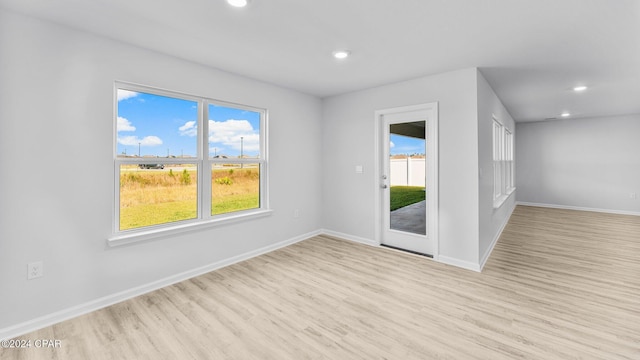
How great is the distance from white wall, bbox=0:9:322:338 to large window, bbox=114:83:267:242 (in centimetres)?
16

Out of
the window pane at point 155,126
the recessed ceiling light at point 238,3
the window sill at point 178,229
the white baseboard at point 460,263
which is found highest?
the recessed ceiling light at point 238,3

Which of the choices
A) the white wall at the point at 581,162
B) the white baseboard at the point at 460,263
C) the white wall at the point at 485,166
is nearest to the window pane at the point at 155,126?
the white baseboard at the point at 460,263

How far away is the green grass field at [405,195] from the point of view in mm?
3822

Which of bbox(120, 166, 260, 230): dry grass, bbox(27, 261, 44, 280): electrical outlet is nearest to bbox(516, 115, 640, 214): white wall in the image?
bbox(120, 166, 260, 230): dry grass

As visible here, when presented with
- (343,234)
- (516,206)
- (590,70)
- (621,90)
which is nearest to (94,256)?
(343,234)

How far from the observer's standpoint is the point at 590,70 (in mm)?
3326

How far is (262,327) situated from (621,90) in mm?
6176

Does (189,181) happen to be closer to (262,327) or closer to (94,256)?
(94,256)

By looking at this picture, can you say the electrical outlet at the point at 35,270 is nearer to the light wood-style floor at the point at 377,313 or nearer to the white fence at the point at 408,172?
the light wood-style floor at the point at 377,313

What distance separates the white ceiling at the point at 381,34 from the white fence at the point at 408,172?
117cm

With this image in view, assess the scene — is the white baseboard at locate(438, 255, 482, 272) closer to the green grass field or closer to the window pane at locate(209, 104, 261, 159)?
the green grass field

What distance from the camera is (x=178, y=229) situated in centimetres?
294

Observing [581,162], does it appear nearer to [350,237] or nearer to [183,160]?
[350,237]

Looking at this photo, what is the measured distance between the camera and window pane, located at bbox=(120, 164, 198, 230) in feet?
8.85
